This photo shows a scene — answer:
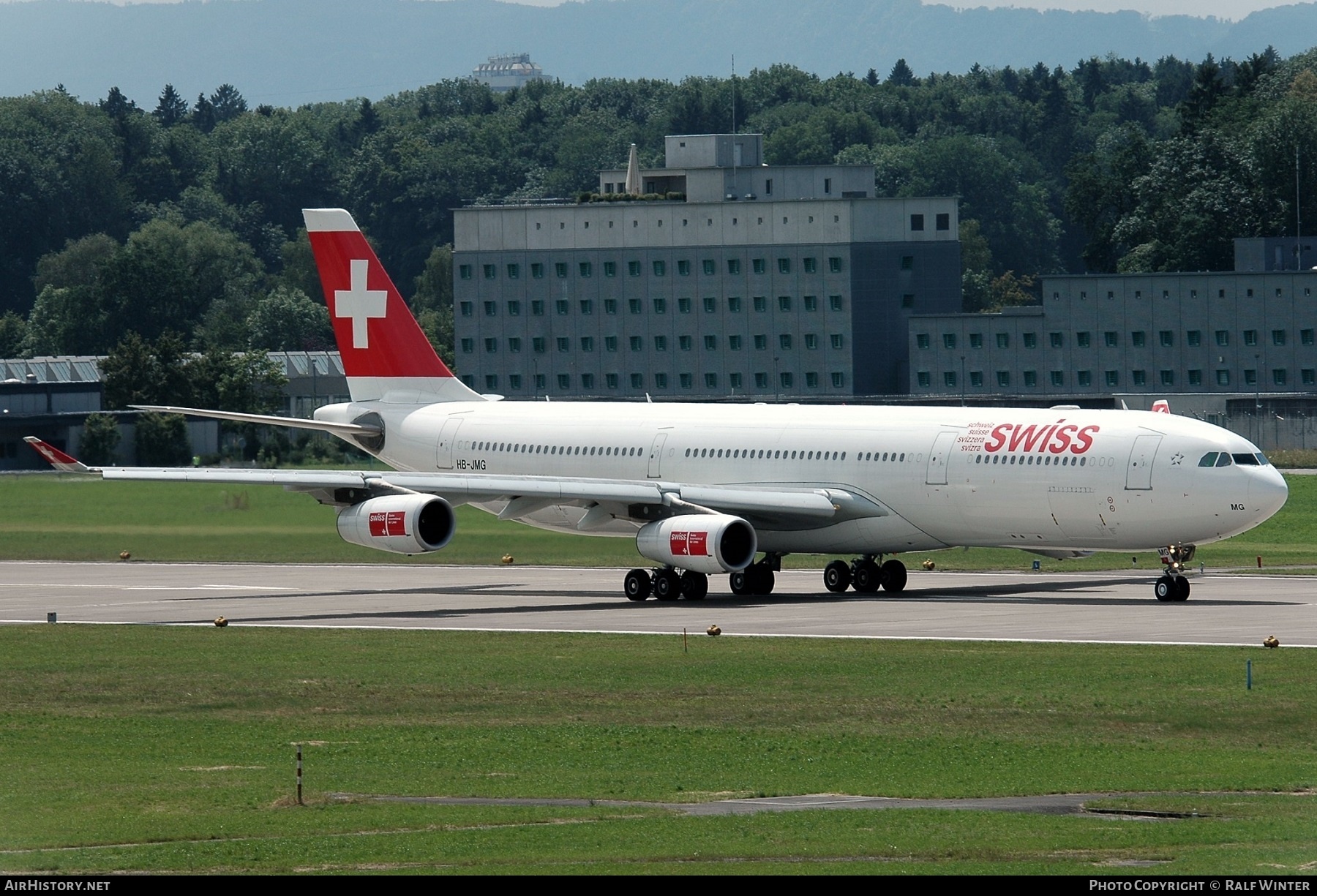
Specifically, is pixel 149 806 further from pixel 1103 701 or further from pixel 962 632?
pixel 962 632

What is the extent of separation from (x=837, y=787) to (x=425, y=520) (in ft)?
87.5

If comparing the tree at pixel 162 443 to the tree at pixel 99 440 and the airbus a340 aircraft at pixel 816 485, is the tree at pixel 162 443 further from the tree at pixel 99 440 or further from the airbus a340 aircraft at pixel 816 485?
the airbus a340 aircraft at pixel 816 485

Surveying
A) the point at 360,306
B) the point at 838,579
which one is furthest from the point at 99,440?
the point at 838,579

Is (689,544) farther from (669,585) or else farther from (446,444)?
(446,444)

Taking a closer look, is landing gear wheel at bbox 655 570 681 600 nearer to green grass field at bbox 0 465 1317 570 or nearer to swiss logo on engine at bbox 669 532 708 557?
swiss logo on engine at bbox 669 532 708 557

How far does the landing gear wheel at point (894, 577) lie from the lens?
54.7 m

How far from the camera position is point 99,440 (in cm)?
10406

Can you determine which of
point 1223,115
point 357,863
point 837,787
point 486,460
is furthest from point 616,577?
point 1223,115

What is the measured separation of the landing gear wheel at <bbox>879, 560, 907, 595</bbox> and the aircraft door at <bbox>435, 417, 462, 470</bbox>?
43.3 feet

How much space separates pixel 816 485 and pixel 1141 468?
845 centimetres

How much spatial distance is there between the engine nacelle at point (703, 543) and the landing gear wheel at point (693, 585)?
1164mm

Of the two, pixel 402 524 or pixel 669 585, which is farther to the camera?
pixel 669 585

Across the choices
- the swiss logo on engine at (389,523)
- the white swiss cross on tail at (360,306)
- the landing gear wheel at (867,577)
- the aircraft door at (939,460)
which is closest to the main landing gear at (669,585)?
the landing gear wheel at (867,577)

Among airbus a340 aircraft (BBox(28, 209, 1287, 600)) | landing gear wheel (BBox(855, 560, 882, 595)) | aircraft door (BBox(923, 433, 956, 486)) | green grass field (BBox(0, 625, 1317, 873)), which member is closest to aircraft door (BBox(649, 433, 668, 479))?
airbus a340 aircraft (BBox(28, 209, 1287, 600))
